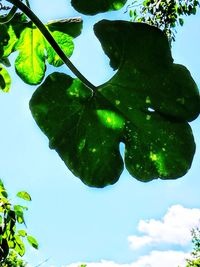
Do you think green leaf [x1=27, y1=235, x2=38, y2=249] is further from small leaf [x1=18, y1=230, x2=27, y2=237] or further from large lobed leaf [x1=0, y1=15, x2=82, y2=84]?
large lobed leaf [x1=0, y1=15, x2=82, y2=84]

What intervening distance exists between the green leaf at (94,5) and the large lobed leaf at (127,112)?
41 millimetres

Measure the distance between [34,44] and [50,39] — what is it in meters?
0.46

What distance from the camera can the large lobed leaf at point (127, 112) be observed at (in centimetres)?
129

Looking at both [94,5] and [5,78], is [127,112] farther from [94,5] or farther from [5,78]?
[5,78]

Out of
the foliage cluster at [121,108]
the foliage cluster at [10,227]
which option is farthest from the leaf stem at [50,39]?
the foliage cluster at [10,227]

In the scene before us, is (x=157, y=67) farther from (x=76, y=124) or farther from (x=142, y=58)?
(x=76, y=124)

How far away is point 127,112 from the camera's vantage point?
137 cm

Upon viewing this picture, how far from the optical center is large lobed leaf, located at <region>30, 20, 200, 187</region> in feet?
4.24

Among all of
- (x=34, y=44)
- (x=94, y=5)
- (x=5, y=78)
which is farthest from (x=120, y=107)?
(x=5, y=78)

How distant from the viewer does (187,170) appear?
135cm

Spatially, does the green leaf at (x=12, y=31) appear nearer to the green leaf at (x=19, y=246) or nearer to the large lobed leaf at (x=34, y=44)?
the large lobed leaf at (x=34, y=44)

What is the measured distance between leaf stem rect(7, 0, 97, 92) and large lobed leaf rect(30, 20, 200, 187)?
0.09m

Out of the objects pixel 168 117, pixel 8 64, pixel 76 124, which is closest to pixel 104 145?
pixel 76 124

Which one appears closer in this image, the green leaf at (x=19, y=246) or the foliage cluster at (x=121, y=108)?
the foliage cluster at (x=121, y=108)
